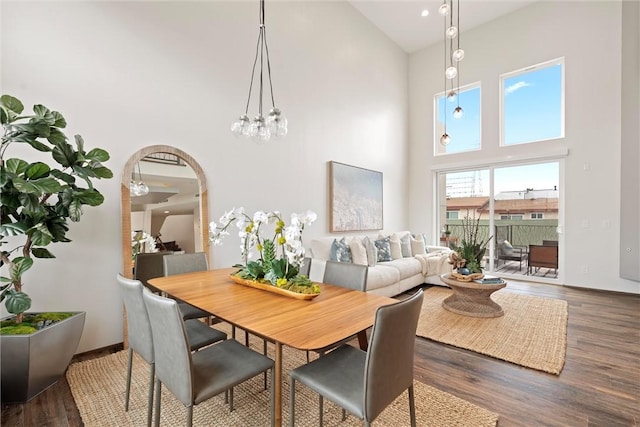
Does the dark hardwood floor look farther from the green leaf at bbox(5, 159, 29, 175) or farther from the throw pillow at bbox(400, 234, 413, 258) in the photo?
the throw pillow at bbox(400, 234, 413, 258)

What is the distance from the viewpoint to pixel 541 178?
17.3ft

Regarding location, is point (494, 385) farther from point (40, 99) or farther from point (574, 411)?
point (40, 99)

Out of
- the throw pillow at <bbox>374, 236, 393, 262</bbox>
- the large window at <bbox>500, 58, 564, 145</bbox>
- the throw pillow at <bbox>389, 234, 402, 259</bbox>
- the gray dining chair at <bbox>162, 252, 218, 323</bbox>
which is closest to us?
the gray dining chair at <bbox>162, 252, 218, 323</bbox>

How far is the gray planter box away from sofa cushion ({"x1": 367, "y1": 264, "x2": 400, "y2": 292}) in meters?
2.90

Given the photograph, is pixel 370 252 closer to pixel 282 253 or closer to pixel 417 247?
pixel 417 247

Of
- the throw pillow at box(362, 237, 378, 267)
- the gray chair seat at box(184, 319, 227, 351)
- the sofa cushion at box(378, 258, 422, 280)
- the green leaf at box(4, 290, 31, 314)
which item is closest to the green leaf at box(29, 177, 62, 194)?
the green leaf at box(4, 290, 31, 314)

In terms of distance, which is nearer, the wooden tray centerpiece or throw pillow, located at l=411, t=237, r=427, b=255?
the wooden tray centerpiece

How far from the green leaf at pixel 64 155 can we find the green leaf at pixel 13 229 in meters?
0.47

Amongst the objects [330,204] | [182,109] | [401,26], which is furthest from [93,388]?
[401,26]

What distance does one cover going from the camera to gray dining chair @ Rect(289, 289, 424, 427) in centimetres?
116

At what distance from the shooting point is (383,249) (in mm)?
4773

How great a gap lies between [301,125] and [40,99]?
9.42 feet

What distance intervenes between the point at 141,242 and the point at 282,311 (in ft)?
6.83

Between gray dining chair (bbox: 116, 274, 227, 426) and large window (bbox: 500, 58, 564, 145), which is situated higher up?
large window (bbox: 500, 58, 564, 145)
